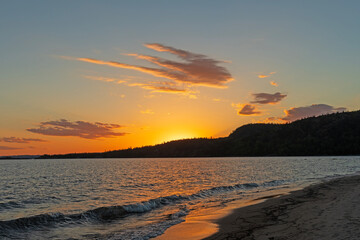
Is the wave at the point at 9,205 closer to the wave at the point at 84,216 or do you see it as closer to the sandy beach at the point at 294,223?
the wave at the point at 84,216

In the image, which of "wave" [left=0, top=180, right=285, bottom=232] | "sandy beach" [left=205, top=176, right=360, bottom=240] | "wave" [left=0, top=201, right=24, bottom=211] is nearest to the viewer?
"sandy beach" [left=205, top=176, right=360, bottom=240]

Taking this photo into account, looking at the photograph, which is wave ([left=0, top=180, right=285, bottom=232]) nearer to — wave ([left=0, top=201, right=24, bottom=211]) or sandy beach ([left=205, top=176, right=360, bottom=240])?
wave ([left=0, top=201, right=24, bottom=211])

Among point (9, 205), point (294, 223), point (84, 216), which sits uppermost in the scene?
point (294, 223)

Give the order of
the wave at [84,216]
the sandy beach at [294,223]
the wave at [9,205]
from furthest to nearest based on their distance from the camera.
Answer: the wave at [9,205] → the wave at [84,216] → the sandy beach at [294,223]

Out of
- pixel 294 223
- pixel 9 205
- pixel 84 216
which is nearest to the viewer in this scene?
pixel 294 223

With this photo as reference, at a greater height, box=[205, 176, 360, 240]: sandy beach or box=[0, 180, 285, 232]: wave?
box=[205, 176, 360, 240]: sandy beach

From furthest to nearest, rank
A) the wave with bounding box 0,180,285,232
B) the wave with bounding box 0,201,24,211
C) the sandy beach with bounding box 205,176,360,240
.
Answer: the wave with bounding box 0,201,24,211 < the wave with bounding box 0,180,285,232 < the sandy beach with bounding box 205,176,360,240

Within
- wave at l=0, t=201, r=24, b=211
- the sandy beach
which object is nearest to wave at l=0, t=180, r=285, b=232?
wave at l=0, t=201, r=24, b=211

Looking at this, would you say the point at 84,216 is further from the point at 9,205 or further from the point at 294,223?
the point at 294,223

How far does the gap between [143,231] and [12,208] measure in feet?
56.9

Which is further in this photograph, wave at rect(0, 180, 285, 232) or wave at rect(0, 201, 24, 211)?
wave at rect(0, 201, 24, 211)

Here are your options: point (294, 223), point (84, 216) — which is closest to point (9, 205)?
point (84, 216)

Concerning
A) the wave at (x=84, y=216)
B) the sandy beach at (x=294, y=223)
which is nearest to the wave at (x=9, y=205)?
the wave at (x=84, y=216)

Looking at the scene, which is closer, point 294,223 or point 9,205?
point 294,223
